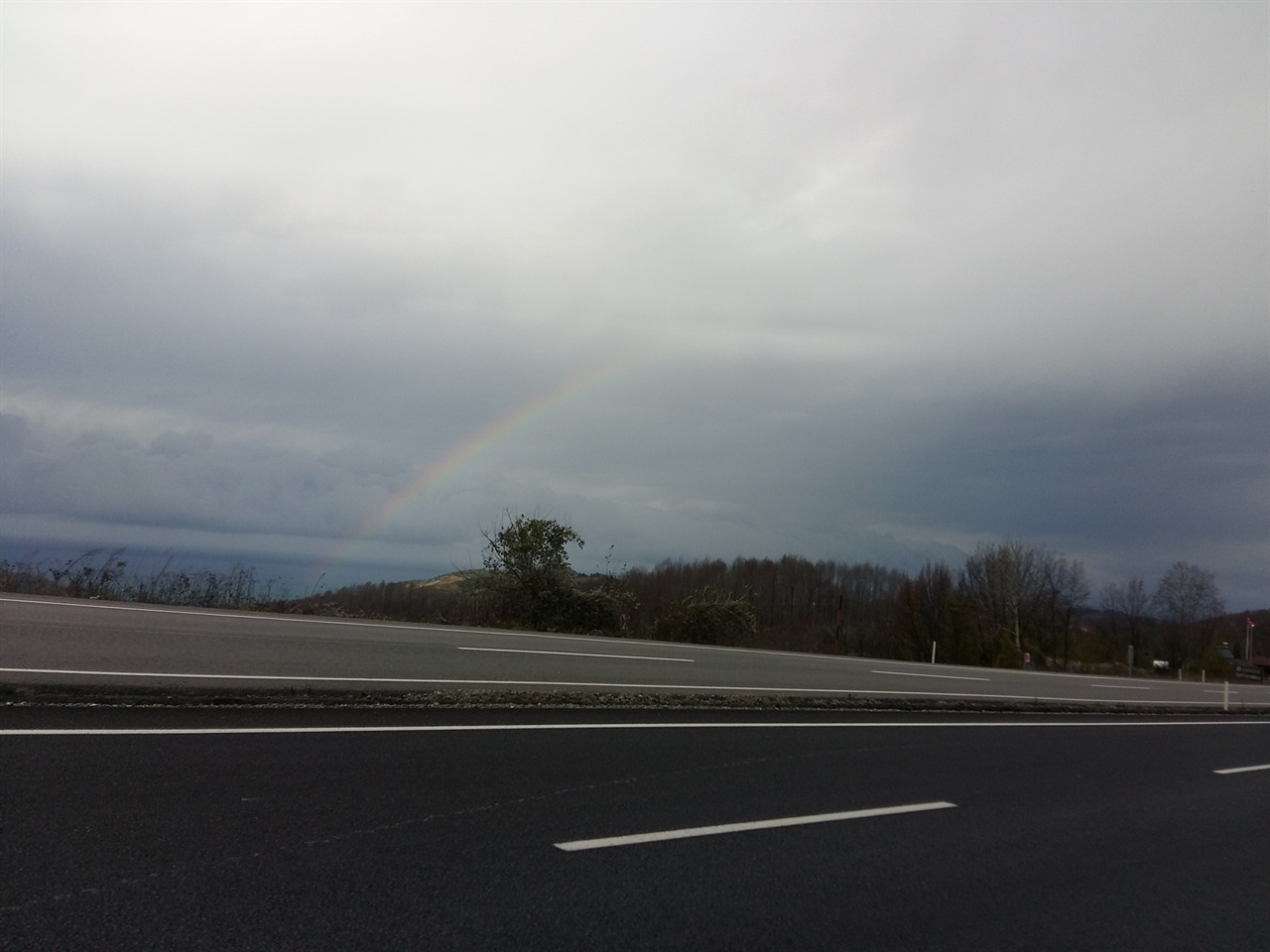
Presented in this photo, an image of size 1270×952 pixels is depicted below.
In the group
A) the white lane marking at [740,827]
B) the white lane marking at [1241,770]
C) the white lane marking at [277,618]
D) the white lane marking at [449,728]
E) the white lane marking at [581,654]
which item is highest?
the white lane marking at [277,618]

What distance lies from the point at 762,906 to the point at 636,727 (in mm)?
5397

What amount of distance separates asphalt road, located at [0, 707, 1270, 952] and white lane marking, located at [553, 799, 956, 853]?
3 cm

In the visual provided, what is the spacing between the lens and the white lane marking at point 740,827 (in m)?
6.17

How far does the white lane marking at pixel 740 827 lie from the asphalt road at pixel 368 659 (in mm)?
5937

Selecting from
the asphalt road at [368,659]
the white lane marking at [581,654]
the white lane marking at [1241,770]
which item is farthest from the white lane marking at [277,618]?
the white lane marking at [1241,770]

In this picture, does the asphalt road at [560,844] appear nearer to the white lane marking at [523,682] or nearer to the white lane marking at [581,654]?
the white lane marking at [523,682]

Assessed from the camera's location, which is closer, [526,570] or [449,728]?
[449,728]

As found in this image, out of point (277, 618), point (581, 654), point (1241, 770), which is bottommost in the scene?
point (1241, 770)

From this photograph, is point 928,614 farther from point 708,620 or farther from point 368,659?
point 368,659

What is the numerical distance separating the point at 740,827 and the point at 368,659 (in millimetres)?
8616

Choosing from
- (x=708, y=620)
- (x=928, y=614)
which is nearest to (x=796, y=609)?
(x=928, y=614)

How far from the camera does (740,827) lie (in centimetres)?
694

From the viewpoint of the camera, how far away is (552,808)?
6910 millimetres

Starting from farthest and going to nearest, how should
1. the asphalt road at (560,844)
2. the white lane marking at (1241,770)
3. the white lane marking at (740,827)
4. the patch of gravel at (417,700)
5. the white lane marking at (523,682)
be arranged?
the white lane marking at (1241,770)
the white lane marking at (523,682)
the patch of gravel at (417,700)
the white lane marking at (740,827)
the asphalt road at (560,844)
